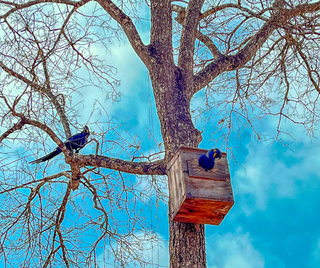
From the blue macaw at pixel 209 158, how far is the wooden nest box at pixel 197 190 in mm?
29

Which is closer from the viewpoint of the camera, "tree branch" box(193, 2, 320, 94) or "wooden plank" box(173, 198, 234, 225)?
"wooden plank" box(173, 198, 234, 225)

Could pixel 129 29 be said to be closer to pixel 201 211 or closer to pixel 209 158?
pixel 209 158

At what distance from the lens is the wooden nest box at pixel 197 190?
264 centimetres

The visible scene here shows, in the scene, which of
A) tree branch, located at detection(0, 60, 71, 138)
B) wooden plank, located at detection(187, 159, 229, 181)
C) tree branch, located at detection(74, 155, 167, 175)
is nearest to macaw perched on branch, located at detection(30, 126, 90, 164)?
tree branch, located at detection(0, 60, 71, 138)

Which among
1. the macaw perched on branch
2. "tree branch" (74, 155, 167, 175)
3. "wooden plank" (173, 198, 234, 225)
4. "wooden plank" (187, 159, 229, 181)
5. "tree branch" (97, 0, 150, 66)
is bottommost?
"wooden plank" (173, 198, 234, 225)

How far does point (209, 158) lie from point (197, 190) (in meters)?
0.25

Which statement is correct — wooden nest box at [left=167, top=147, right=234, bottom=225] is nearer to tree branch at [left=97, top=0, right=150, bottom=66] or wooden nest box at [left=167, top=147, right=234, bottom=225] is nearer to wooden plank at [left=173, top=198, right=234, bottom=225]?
wooden plank at [left=173, top=198, right=234, bottom=225]

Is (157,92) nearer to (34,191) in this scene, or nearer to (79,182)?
(79,182)

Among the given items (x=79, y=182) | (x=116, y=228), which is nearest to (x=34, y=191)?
(x=79, y=182)

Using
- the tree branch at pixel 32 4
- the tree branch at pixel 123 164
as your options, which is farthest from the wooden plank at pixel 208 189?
the tree branch at pixel 32 4

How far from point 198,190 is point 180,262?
49 cm

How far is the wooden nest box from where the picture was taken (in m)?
2.64

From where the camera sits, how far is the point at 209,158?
2734 mm

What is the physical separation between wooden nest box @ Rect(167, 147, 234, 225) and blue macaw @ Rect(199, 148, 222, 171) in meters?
0.03
